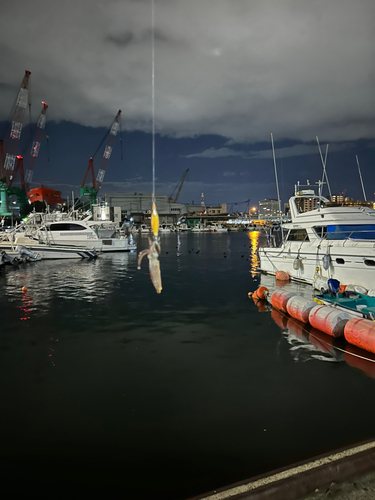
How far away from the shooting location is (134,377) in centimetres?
962

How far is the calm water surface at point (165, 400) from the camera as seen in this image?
6.03m

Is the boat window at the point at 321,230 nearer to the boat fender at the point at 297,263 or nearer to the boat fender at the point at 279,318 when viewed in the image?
the boat fender at the point at 297,263

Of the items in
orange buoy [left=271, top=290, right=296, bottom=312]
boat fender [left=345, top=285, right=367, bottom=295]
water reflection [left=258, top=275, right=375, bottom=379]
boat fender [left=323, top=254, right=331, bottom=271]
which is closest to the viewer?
water reflection [left=258, top=275, right=375, bottom=379]

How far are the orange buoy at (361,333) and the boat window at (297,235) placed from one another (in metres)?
11.9

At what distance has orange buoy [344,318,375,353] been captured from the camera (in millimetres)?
10569

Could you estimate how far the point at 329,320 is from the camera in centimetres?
1234

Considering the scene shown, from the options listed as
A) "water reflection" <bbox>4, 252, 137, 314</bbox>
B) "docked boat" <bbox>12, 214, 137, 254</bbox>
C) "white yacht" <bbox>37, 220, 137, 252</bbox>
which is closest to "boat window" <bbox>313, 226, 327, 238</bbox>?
"water reflection" <bbox>4, 252, 137, 314</bbox>

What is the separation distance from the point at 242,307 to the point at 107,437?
39.7ft

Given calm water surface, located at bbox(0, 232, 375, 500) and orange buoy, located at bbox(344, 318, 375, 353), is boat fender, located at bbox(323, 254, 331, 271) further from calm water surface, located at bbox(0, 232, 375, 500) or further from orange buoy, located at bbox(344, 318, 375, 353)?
orange buoy, located at bbox(344, 318, 375, 353)

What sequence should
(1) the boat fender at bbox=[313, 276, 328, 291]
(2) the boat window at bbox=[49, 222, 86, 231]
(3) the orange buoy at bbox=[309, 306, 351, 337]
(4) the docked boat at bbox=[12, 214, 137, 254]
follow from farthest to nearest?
(2) the boat window at bbox=[49, 222, 86, 231] < (4) the docked boat at bbox=[12, 214, 137, 254] < (1) the boat fender at bbox=[313, 276, 328, 291] < (3) the orange buoy at bbox=[309, 306, 351, 337]

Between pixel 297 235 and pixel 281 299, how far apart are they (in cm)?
926

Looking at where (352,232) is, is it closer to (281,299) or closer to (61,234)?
(281,299)

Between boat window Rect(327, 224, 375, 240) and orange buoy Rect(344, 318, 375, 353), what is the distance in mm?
9260

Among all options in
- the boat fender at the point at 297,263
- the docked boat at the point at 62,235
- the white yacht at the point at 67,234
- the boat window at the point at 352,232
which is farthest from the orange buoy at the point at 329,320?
the white yacht at the point at 67,234
